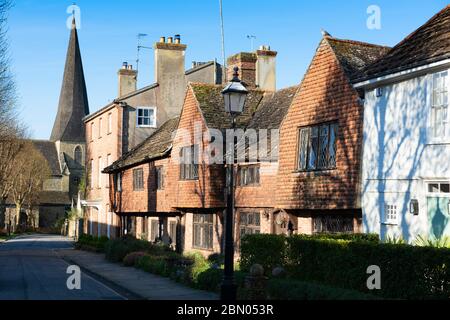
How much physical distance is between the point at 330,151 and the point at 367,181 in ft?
7.06

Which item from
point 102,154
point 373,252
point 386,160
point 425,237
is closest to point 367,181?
point 386,160

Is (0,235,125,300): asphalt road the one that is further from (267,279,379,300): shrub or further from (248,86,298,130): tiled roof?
(248,86,298,130): tiled roof

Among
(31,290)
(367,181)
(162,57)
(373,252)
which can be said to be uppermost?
(162,57)

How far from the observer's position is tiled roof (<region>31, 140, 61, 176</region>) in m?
104

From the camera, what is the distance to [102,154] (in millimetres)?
47250

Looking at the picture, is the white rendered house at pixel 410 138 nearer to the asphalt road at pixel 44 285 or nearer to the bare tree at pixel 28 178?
the asphalt road at pixel 44 285

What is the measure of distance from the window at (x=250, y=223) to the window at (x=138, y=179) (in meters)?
10.8

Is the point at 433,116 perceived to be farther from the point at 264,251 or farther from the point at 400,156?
the point at 264,251

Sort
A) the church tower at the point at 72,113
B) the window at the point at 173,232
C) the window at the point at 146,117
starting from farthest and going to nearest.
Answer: the church tower at the point at 72,113 < the window at the point at 146,117 < the window at the point at 173,232

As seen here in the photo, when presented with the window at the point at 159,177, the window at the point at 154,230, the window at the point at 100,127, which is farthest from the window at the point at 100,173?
the window at the point at 159,177

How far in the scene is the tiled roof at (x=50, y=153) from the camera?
10446 centimetres

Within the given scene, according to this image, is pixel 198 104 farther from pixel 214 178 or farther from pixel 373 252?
pixel 373 252

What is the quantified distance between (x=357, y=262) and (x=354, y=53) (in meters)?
9.40
